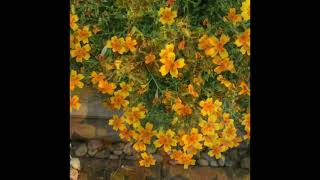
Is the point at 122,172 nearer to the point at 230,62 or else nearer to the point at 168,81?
the point at 168,81

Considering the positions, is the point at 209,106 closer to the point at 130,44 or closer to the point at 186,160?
the point at 186,160

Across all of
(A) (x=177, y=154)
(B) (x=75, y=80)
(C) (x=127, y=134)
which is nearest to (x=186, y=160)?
(A) (x=177, y=154)

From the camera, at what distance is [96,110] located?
252cm

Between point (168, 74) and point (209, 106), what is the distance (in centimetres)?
22

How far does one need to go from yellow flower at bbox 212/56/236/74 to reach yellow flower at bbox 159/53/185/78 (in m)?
0.15

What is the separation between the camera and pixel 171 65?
239 centimetres

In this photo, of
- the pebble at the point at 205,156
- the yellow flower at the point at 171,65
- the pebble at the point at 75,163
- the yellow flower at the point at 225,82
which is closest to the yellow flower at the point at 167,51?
the yellow flower at the point at 171,65

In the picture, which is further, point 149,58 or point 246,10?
point 149,58

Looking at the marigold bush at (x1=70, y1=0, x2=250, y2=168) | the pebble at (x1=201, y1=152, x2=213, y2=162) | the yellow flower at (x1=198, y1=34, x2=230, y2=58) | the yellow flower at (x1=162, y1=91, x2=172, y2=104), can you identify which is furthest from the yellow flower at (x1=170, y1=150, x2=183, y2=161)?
the yellow flower at (x1=198, y1=34, x2=230, y2=58)

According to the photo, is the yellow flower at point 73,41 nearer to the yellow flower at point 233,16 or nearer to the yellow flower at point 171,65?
the yellow flower at point 171,65

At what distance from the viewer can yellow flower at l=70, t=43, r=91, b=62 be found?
8.18ft

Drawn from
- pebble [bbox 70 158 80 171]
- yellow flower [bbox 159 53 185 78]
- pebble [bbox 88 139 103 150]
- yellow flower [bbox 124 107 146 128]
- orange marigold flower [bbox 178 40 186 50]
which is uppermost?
orange marigold flower [bbox 178 40 186 50]

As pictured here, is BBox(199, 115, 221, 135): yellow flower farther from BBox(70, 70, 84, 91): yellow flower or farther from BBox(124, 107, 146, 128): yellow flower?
BBox(70, 70, 84, 91): yellow flower
